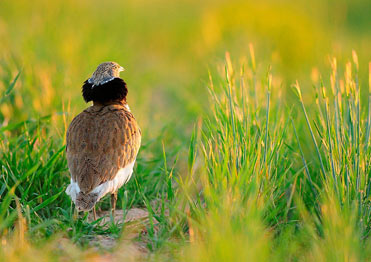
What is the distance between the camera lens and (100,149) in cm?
363

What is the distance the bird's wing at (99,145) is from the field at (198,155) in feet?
0.74

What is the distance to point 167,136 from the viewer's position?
566 cm

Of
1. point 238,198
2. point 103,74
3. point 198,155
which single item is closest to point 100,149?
point 103,74

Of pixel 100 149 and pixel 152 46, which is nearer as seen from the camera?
pixel 100 149

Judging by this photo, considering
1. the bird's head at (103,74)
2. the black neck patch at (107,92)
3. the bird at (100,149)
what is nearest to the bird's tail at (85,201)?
the bird at (100,149)

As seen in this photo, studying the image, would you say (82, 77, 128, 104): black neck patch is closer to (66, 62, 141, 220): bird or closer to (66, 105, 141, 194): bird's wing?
(66, 62, 141, 220): bird

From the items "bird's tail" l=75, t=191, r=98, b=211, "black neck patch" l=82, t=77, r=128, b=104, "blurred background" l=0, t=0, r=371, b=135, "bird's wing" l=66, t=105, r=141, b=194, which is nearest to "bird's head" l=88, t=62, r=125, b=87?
"black neck patch" l=82, t=77, r=128, b=104

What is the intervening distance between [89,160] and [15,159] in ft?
2.42

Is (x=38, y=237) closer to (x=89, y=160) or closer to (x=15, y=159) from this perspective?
(x=89, y=160)

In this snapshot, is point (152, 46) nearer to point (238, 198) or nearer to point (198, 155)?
point (198, 155)

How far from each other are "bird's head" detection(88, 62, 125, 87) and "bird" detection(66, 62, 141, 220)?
0.21ft

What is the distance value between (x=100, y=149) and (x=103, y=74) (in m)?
0.74

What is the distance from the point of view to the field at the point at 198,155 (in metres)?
3.01

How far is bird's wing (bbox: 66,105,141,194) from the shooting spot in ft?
11.6
